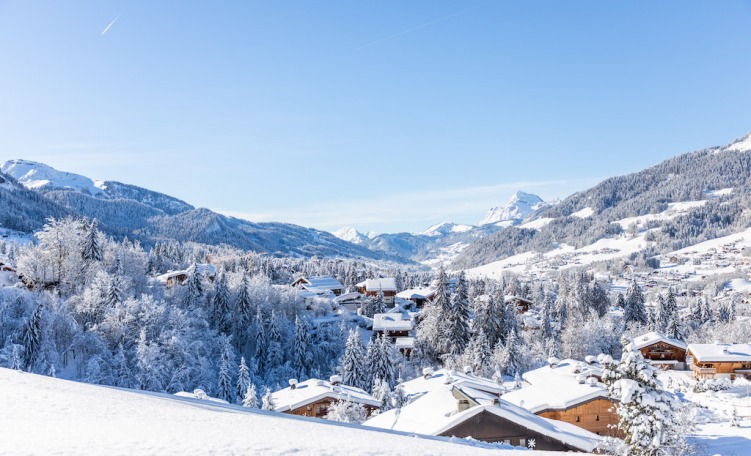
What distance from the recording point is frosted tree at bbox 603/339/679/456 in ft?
55.4

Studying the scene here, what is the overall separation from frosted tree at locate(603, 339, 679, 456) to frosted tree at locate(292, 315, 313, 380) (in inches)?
2024

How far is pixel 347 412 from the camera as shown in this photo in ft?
121

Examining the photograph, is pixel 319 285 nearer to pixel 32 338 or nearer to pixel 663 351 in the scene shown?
pixel 32 338

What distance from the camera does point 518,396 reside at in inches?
1500

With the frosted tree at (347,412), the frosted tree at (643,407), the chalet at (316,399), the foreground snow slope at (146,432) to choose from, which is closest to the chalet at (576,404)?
the frosted tree at (347,412)

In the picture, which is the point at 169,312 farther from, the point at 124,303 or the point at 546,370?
the point at 546,370

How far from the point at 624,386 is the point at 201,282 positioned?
2584 inches

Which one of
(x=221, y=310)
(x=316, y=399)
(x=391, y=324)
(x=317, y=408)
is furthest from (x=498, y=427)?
(x=221, y=310)

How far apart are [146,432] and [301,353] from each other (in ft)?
187

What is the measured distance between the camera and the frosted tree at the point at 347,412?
35559 millimetres

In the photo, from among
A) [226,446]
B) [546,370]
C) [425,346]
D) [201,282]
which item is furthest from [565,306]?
[226,446]

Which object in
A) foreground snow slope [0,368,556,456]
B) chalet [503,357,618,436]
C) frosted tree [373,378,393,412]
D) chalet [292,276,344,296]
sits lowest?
frosted tree [373,378,393,412]

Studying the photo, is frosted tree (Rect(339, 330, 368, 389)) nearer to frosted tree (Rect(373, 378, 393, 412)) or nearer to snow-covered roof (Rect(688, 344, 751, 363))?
frosted tree (Rect(373, 378, 393, 412))

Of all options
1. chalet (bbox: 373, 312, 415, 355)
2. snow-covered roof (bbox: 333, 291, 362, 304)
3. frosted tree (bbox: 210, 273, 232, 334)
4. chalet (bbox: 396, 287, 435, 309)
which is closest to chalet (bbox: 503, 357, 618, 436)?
chalet (bbox: 373, 312, 415, 355)
